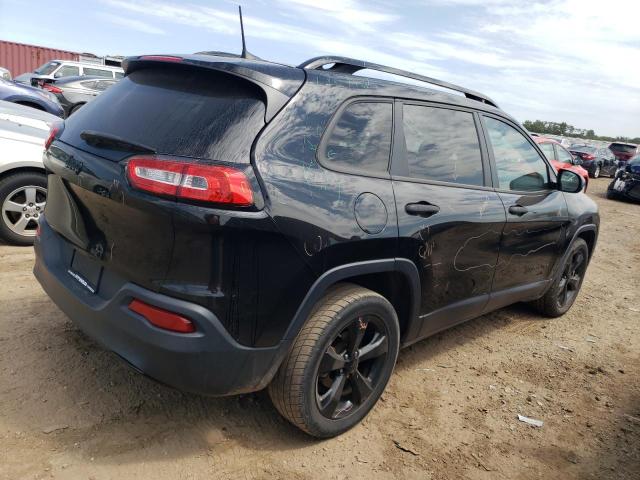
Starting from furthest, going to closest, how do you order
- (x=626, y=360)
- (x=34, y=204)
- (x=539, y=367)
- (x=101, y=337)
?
1. (x=34, y=204)
2. (x=626, y=360)
3. (x=539, y=367)
4. (x=101, y=337)

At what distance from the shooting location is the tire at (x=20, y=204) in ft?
14.9

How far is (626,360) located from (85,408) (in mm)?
3859

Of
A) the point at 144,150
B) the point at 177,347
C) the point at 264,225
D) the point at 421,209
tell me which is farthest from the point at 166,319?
the point at 421,209

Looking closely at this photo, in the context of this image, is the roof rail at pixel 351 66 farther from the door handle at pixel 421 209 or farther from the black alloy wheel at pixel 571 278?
the black alloy wheel at pixel 571 278

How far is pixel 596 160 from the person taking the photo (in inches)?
821

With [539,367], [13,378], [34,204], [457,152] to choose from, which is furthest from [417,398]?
[34,204]

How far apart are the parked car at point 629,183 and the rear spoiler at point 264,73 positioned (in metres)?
14.1

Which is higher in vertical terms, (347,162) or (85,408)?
(347,162)

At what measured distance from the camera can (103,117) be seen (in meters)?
2.47

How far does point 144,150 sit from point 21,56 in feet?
99.3

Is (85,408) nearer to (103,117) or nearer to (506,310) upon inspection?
(103,117)

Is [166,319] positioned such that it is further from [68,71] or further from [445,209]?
[68,71]

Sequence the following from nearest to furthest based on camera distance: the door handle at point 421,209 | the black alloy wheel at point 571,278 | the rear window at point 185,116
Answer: the rear window at point 185,116 → the door handle at point 421,209 → the black alloy wheel at point 571,278

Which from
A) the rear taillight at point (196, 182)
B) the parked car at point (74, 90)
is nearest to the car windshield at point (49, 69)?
the parked car at point (74, 90)
